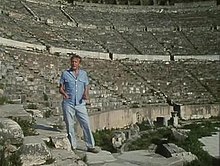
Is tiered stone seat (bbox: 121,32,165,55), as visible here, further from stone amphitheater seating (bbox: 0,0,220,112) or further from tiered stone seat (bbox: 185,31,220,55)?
tiered stone seat (bbox: 185,31,220,55)

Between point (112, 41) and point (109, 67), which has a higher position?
point (112, 41)

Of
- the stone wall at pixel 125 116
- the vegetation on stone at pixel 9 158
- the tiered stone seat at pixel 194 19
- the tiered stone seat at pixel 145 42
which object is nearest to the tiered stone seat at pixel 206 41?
the tiered stone seat at pixel 194 19

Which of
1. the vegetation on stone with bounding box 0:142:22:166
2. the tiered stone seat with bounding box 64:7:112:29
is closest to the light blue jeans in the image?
the vegetation on stone with bounding box 0:142:22:166

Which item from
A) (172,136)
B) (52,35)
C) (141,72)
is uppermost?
(52,35)

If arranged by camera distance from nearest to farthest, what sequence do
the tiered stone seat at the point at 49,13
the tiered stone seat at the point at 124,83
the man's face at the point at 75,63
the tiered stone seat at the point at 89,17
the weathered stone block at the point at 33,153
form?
the weathered stone block at the point at 33,153 → the man's face at the point at 75,63 → the tiered stone seat at the point at 124,83 → the tiered stone seat at the point at 49,13 → the tiered stone seat at the point at 89,17

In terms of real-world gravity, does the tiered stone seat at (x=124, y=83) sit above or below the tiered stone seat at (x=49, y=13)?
below

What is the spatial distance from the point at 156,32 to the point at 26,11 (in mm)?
8455

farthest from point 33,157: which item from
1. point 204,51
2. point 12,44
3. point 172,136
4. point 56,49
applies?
point 204,51

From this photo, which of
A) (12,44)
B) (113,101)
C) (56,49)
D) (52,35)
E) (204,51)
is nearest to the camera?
(113,101)

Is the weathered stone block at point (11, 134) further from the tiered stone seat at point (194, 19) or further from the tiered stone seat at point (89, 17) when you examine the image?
the tiered stone seat at point (194, 19)

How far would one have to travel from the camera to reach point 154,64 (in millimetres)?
24188

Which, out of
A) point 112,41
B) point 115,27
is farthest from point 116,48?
point 115,27

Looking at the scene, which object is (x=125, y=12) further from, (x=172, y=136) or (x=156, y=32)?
(x=172, y=136)

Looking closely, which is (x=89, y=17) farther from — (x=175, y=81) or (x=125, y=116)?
(x=125, y=116)
